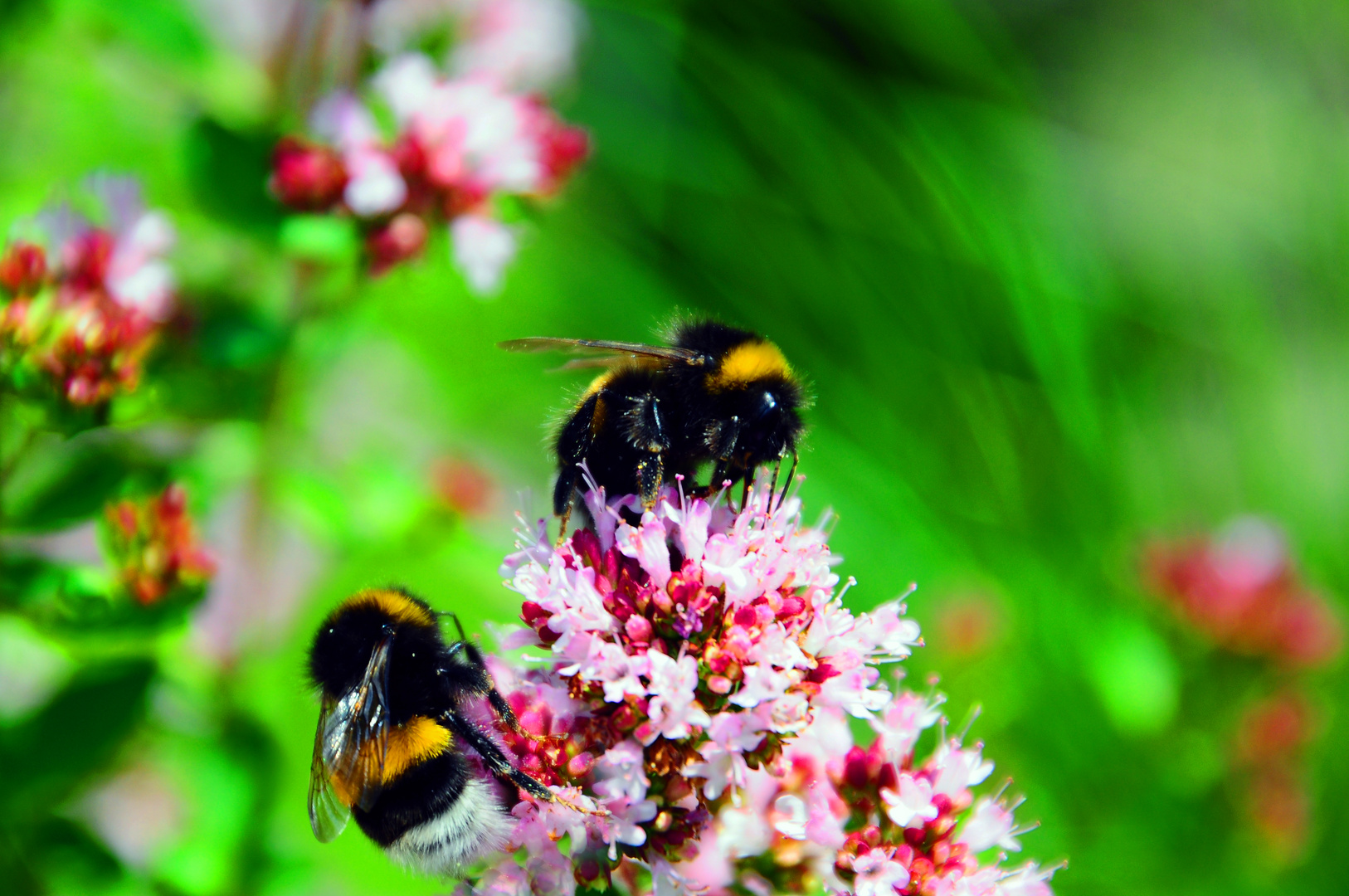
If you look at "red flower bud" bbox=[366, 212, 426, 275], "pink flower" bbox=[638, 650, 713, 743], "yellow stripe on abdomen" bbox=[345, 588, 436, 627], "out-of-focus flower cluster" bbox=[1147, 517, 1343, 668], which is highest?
"out-of-focus flower cluster" bbox=[1147, 517, 1343, 668]

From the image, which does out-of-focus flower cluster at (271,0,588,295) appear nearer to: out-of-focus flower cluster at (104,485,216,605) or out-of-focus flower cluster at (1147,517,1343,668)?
out-of-focus flower cluster at (104,485,216,605)

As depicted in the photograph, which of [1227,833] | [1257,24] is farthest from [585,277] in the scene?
[1257,24]

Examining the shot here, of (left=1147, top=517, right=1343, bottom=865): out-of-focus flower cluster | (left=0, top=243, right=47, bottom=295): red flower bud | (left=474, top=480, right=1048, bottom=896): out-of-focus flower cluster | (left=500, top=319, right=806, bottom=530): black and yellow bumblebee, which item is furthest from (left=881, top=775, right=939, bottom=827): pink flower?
(left=1147, top=517, right=1343, bottom=865): out-of-focus flower cluster

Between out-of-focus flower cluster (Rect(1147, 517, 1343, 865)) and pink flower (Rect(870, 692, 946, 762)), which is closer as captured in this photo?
pink flower (Rect(870, 692, 946, 762))

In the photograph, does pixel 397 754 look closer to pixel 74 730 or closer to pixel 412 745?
pixel 412 745

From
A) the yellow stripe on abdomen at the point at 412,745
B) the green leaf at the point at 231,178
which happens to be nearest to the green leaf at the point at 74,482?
the green leaf at the point at 231,178

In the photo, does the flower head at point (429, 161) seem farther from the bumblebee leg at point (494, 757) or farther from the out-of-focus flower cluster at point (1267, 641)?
the out-of-focus flower cluster at point (1267, 641)
